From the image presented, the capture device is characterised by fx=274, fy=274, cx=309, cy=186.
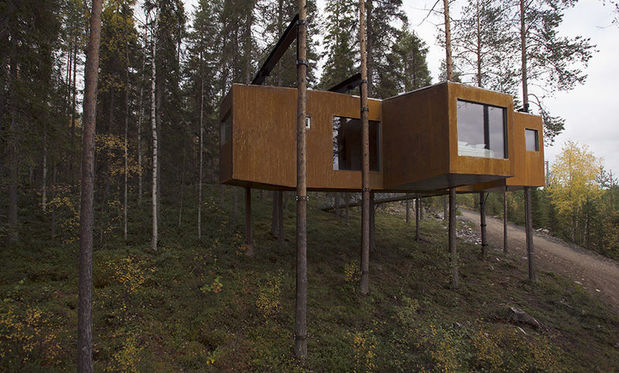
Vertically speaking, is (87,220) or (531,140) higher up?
(531,140)

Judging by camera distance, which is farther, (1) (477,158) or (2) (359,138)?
(2) (359,138)

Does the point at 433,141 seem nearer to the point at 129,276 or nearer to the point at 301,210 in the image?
the point at 301,210

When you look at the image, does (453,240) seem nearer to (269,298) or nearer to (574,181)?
(269,298)

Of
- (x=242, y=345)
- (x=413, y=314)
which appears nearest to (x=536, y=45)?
(x=413, y=314)

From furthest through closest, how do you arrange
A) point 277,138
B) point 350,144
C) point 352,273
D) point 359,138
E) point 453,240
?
point 359,138 < point 350,144 < point 453,240 < point 352,273 < point 277,138

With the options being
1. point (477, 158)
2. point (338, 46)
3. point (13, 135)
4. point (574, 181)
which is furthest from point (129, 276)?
point (574, 181)

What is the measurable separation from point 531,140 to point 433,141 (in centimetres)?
879

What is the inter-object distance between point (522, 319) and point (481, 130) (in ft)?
23.5

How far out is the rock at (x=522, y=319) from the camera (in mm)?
9898

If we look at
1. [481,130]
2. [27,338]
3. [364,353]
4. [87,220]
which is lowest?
[364,353]

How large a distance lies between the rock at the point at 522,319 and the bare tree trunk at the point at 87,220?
41.6 feet

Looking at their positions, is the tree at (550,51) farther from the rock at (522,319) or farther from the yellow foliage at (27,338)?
the yellow foliage at (27,338)

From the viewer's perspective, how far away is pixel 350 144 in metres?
11.8

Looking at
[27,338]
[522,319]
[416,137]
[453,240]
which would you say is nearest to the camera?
[27,338]
